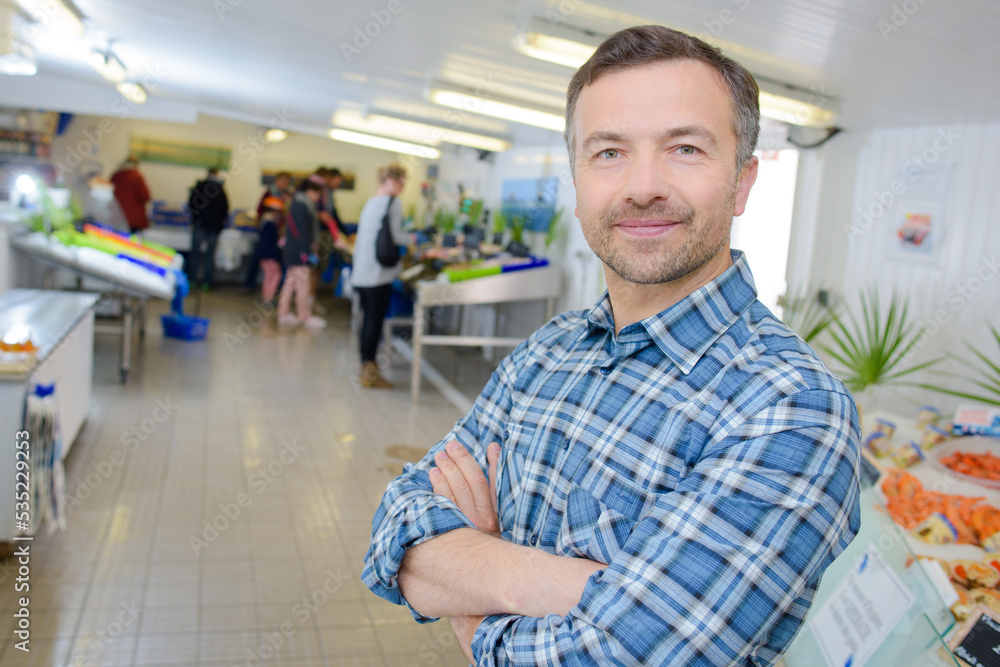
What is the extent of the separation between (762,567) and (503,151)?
866 cm

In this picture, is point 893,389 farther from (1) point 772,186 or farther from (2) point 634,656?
(2) point 634,656

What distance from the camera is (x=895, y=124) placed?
13.1 feet

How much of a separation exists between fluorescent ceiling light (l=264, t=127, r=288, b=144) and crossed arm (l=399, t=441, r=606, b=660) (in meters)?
12.0

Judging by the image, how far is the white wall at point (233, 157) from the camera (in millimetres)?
12680

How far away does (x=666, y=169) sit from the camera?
44.8 inches

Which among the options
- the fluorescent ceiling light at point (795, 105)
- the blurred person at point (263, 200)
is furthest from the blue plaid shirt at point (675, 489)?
the blurred person at point (263, 200)

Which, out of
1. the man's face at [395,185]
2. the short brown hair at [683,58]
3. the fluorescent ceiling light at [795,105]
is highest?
the fluorescent ceiling light at [795,105]

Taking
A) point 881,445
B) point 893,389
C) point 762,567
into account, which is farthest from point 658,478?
point 893,389

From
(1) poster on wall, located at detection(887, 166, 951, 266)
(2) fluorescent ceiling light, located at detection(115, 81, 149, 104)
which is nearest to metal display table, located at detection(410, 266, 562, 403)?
(1) poster on wall, located at detection(887, 166, 951, 266)

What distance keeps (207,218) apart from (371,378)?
5.78 metres

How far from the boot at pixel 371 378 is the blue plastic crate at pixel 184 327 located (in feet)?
7.89

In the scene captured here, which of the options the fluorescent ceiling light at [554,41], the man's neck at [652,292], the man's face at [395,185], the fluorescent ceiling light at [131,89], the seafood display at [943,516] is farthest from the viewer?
the fluorescent ceiling light at [131,89]

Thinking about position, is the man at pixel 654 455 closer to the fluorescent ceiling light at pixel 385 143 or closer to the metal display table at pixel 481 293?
the metal display table at pixel 481 293

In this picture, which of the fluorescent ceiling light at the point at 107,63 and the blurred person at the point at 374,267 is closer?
the fluorescent ceiling light at the point at 107,63
